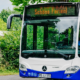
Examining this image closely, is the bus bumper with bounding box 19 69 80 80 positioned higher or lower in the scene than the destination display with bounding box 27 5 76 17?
lower

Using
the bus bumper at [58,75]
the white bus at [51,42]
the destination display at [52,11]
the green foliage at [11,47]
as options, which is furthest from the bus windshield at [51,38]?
the green foliage at [11,47]

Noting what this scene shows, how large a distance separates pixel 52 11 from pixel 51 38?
0.98 meters

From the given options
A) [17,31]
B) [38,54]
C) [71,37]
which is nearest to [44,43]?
[38,54]

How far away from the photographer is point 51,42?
328 inches

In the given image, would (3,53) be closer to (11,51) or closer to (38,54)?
(11,51)

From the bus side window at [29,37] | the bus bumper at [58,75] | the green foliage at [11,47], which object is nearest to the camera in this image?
the bus bumper at [58,75]

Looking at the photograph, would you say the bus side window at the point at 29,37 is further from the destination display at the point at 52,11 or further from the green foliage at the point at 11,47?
the green foliage at the point at 11,47

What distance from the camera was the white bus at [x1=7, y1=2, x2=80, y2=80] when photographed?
8.12 meters

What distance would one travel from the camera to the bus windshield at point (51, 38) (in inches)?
322

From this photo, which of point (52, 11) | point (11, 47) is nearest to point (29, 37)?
point (52, 11)

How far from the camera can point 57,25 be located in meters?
8.27

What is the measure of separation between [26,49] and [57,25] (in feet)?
4.74

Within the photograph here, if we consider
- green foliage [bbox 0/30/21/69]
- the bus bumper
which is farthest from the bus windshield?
green foliage [bbox 0/30/21/69]

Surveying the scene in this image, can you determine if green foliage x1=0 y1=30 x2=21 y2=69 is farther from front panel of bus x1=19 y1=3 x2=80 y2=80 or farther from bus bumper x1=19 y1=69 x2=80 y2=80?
bus bumper x1=19 y1=69 x2=80 y2=80
